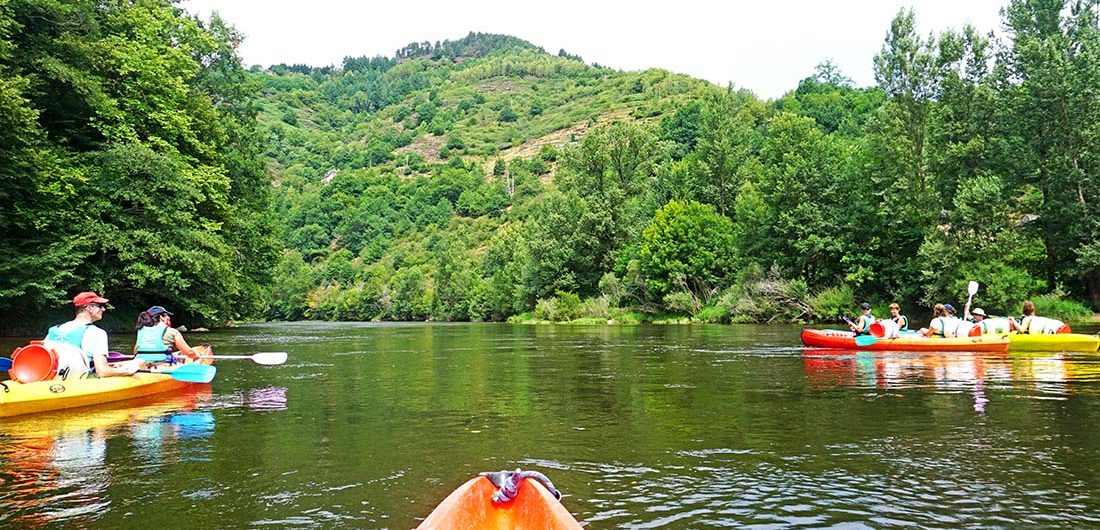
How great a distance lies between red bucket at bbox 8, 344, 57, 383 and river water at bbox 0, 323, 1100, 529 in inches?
29.9

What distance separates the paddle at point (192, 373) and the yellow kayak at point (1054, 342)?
67.5 feet

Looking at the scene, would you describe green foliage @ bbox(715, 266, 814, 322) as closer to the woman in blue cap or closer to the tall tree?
the tall tree

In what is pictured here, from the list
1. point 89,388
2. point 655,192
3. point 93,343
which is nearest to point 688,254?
point 655,192

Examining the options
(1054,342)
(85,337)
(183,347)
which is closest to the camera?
(85,337)

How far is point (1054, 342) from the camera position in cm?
2036

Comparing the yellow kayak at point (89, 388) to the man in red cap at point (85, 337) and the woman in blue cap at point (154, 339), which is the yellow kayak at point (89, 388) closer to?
the man in red cap at point (85, 337)

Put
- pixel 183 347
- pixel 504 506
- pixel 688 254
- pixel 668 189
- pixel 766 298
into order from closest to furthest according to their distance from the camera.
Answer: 1. pixel 504 506
2. pixel 183 347
3. pixel 766 298
4. pixel 688 254
5. pixel 668 189

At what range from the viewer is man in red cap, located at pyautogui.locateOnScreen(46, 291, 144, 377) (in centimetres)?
1168

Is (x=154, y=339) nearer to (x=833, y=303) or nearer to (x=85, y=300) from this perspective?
(x=85, y=300)

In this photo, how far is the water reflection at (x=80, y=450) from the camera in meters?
6.25

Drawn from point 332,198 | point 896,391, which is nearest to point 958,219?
point 896,391

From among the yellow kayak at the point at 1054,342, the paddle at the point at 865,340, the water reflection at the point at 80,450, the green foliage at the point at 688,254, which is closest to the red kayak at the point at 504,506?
the water reflection at the point at 80,450

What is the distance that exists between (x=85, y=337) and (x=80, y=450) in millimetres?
4171

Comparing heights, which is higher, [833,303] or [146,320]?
[146,320]
